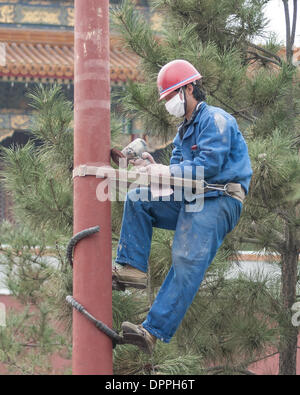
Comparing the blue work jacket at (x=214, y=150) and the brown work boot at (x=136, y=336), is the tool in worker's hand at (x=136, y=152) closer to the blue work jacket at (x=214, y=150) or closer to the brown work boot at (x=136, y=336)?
the blue work jacket at (x=214, y=150)

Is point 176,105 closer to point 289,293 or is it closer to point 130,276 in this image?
point 130,276

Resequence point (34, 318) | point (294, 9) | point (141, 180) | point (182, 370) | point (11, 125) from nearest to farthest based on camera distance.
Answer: point (141, 180) < point (182, 370) < point (294, 9) < point (34, 318) < point (11, 125)

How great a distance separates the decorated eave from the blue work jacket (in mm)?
4665

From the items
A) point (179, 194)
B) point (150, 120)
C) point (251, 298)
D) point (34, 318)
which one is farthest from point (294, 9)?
point (34, 318)

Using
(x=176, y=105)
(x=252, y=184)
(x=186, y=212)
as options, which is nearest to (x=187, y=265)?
(x=186, y=212)

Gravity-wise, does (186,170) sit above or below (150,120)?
below

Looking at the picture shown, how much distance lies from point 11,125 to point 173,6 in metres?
4.44

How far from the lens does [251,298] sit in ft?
Answer: 15.7

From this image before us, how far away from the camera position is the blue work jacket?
2801mm

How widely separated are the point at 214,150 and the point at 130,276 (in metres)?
0.62

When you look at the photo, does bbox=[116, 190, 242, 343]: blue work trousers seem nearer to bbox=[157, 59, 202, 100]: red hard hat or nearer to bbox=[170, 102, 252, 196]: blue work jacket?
bbox=[170, 102, 252, 196]: blue work jacket

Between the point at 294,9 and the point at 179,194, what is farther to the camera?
the point at 294,9
